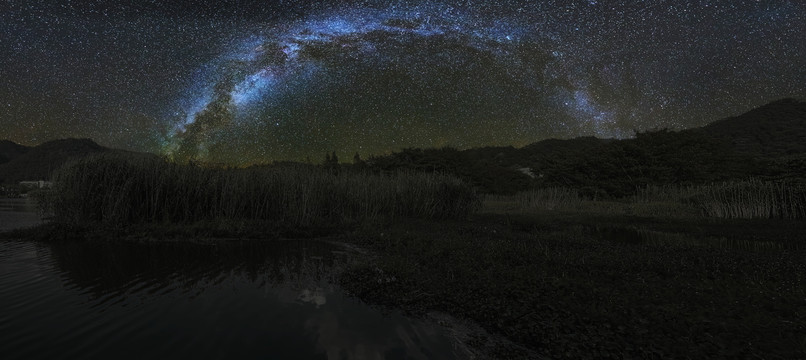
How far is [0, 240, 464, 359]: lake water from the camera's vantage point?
552 centimetres

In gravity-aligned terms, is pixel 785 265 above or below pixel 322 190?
below

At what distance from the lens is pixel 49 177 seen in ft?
55.6

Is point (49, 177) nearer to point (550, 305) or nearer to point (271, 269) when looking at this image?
point (271, 269)

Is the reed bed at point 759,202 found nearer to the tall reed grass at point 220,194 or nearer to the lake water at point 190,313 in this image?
the tall reed grass at point 220,194

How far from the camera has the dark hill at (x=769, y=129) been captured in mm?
72125

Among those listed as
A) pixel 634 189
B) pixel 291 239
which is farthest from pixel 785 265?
pixel 634 189

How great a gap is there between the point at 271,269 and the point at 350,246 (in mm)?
4407

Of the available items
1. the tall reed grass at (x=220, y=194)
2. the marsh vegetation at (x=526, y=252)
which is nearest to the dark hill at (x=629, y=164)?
the marsh vegetation at (x=526, y=252)

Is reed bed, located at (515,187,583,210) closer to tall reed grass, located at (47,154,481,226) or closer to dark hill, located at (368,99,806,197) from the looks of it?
dark hill, located at (368,99,806,197)

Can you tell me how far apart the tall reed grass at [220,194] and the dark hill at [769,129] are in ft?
234

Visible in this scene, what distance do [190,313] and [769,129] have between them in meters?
112

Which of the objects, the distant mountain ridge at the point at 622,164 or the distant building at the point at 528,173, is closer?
the distant mountain ridge at the point at 622,164

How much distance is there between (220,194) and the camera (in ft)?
61.7

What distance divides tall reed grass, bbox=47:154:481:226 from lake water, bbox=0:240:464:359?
18.1 feet
